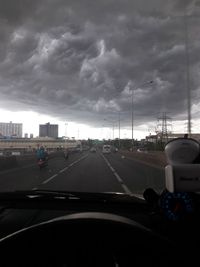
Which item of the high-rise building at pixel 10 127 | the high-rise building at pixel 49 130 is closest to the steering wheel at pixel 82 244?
the high-rise building at pixel 10 127

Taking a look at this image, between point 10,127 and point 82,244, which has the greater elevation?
point 10,127

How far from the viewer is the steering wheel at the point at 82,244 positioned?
96.2 inches

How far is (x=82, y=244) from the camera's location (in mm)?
2473

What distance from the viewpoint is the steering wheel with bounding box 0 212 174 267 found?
2443mm

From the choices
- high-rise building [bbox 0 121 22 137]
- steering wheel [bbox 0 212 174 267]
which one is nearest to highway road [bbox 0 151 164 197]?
steering wheel [bbox 0 212 174 267]

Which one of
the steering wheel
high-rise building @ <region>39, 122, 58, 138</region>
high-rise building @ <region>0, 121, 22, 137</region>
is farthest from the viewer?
high-rise building @ <region>39, 122, 58, 138</region>

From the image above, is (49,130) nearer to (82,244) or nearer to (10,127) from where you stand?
(10,127)

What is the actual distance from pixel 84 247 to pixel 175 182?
80 centimetres

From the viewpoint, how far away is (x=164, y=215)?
297 cm

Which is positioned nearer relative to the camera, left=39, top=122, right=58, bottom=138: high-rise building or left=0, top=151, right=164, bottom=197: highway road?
left=0, top=151, right=164, bottom=197: highway road

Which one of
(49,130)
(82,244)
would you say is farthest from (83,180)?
(49,130)

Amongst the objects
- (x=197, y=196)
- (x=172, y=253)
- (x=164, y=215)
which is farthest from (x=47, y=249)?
(x=197, y=196)

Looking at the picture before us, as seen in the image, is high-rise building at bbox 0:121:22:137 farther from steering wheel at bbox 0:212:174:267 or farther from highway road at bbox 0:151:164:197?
steering wheel at bbox 0:212:174:267

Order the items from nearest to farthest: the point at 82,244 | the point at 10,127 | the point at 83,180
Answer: the point at 82,244
the point at 83,180
the point at 10,127
